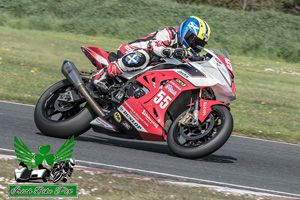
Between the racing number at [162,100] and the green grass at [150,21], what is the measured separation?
13444 mm

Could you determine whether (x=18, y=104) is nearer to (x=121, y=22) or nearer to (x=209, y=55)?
(x=209, y=55)

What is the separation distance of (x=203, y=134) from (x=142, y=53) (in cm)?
129

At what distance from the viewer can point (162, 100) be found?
6.31 meters

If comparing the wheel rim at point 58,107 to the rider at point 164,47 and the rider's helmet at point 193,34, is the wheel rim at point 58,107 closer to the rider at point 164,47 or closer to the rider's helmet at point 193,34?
the rider at point 164,47

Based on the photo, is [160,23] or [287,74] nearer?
[287,74]

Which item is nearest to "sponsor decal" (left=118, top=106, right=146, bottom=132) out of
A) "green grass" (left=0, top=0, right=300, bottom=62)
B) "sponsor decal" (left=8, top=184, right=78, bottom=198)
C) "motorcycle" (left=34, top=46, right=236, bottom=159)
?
"motorcycle" (left=34, top=46, right=236, bottom=159)

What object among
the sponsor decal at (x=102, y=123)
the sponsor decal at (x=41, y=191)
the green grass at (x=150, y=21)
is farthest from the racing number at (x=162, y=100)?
the green grass at (x=150, y=21)

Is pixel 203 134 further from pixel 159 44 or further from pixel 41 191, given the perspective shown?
pixel 41 191

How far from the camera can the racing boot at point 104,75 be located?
21.6ft

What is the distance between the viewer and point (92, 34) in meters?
20.4

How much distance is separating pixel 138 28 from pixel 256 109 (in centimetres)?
1038

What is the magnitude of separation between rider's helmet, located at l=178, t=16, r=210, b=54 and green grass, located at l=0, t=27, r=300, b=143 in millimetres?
2910

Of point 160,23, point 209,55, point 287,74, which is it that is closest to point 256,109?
point 209,55

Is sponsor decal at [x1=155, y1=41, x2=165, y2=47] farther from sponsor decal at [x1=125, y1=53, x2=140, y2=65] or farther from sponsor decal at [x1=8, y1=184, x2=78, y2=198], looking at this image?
sponsor decal at [x1=8, y1=184, x2=78, y2=198]
